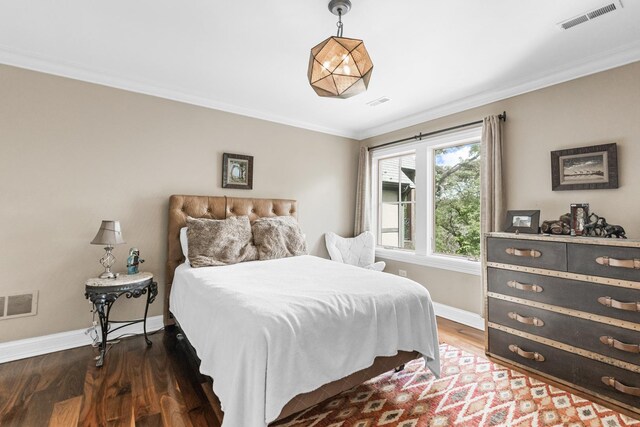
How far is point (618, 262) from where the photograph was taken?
74.5 inches

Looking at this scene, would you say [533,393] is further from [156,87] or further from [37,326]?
[156,87]

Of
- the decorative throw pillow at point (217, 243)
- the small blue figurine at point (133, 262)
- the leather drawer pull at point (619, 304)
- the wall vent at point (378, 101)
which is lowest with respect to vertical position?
the leather drawer pull at point (619, 304)

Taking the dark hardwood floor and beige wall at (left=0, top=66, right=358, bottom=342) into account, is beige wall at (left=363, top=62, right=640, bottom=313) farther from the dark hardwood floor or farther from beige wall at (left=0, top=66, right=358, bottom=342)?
beige wall at (left=0, top=66, right=358, bottom=342)

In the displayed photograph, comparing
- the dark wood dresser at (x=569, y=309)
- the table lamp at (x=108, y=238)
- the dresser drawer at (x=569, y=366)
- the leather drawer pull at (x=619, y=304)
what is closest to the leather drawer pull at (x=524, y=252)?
the dark wood dresser at (x=569, y=309)

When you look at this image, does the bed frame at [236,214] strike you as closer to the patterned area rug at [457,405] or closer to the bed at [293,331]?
the bed at [293,331]

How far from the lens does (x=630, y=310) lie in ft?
6.06

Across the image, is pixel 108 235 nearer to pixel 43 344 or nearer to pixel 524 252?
pixel 43 344

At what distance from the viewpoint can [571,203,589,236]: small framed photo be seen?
2299mm

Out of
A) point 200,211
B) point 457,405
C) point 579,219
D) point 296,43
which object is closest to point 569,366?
point 457,405

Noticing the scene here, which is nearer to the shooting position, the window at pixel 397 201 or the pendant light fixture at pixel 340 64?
the pendant light fixture at pixel 340 64

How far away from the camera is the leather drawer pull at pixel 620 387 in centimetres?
181

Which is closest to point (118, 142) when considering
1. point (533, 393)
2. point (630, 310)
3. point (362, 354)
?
point (362, 354)

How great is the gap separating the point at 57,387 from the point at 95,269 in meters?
1.05

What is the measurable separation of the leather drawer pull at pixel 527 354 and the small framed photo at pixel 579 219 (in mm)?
993
